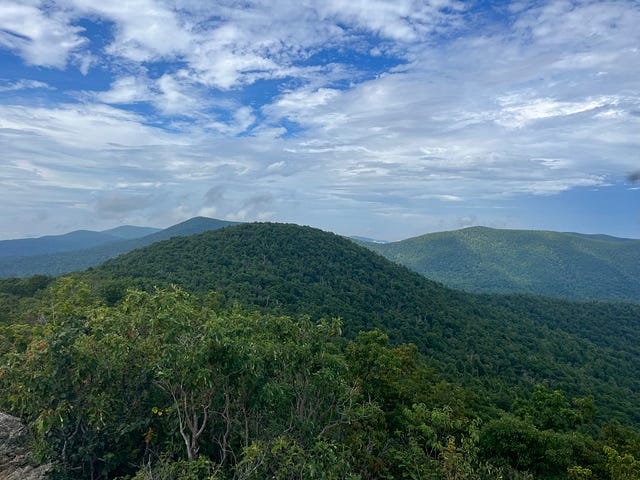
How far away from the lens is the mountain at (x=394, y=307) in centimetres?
5653

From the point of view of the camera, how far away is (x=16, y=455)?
1063 cm

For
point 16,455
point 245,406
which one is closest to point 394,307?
point 245,406

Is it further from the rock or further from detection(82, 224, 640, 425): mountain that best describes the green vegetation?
detection(82, 224, 640, 425): mountain

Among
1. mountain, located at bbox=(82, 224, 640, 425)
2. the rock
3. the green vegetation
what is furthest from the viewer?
mountain, located at bbox=(82, 224, 640, 425)

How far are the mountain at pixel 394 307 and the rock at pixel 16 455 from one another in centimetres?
3400

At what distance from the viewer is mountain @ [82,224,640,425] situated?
56531 millimetres

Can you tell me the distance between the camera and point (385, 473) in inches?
547

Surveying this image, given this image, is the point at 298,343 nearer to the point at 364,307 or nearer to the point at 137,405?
the point at 137,405

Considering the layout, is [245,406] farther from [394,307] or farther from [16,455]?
[394,307]

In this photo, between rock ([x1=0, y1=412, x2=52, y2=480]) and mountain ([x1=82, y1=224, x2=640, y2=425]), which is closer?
rock ([x1=0, y1=412, x2=52, y2=480])

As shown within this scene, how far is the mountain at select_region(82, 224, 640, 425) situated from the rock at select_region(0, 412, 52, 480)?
34.0 metres

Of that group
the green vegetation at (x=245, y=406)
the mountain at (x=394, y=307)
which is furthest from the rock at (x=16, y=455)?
the mountain at (x=394, y=307)

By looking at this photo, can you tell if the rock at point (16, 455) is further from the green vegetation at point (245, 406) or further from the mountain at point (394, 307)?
the mountain at point (394, 307)

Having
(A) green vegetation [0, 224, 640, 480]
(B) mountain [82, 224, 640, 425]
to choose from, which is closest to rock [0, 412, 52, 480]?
(A) green vegetation [0, 224, 640, 480]
